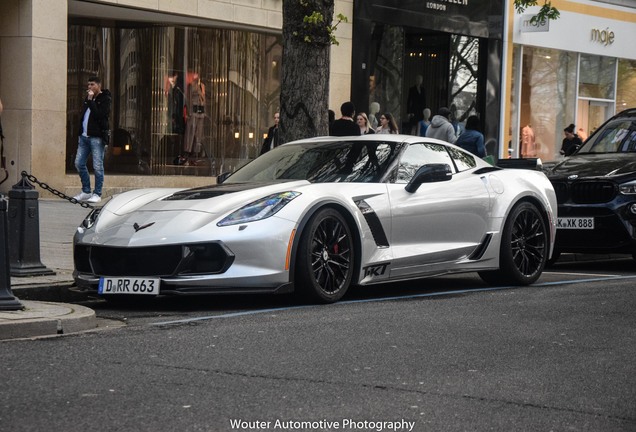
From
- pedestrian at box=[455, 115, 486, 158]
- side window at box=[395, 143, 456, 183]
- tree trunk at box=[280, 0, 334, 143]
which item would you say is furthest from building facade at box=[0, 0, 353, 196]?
side window at box=[395, 143, 456, 183]

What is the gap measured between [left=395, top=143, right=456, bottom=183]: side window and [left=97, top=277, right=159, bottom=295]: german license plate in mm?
2467

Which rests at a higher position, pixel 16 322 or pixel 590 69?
pixel 590 69

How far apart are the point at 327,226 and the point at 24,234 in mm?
2578

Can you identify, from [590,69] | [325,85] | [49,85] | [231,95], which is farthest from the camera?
[590,69]

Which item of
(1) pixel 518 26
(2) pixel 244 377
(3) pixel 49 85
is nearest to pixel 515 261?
(2) pixel 244 377

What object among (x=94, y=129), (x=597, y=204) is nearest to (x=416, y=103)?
(x=94, y=129)

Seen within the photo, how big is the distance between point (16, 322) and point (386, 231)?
3363mm

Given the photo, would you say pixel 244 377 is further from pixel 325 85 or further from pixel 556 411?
pixel 325 85

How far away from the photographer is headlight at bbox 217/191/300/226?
8.83 metres

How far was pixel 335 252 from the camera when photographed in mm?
A: 9273

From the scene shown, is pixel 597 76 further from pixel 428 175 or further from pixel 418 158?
pixel 428 175

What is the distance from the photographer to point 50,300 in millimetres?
9492

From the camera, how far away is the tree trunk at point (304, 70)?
545 inches

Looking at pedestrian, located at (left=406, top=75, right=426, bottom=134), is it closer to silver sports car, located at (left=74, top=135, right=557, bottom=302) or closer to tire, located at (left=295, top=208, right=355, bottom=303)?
silver sports car, located at (left=74, top=135, right=557, bottom=302)
